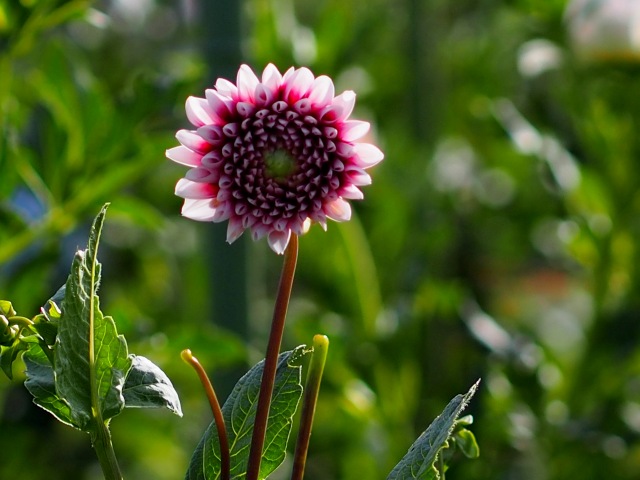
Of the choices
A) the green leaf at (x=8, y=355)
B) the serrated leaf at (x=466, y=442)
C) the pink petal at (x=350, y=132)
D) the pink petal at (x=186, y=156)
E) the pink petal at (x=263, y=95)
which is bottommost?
the serrated leaf at (x=466, y=442)

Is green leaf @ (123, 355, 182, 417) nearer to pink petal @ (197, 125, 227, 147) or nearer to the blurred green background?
pink petal @ (197, 125, 227, 147)

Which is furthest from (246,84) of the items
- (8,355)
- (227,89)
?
(8,355)

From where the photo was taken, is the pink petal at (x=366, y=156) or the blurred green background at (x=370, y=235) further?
the blurred green background at (x=370, y=235)

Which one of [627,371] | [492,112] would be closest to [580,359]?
[627,371]

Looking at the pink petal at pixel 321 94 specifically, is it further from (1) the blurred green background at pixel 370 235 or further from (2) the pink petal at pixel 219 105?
(1) the blurred green background at pixel 370 235

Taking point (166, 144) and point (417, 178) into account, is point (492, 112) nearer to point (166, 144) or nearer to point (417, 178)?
point (417, 178)

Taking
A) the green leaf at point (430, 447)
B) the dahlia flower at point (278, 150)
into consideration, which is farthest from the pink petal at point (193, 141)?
the green leaf at point (430, 447)

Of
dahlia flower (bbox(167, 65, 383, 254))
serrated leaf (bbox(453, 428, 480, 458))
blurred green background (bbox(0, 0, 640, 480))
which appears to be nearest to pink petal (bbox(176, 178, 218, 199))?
dahlia flower (bbox(167, 65, 383, 254))
